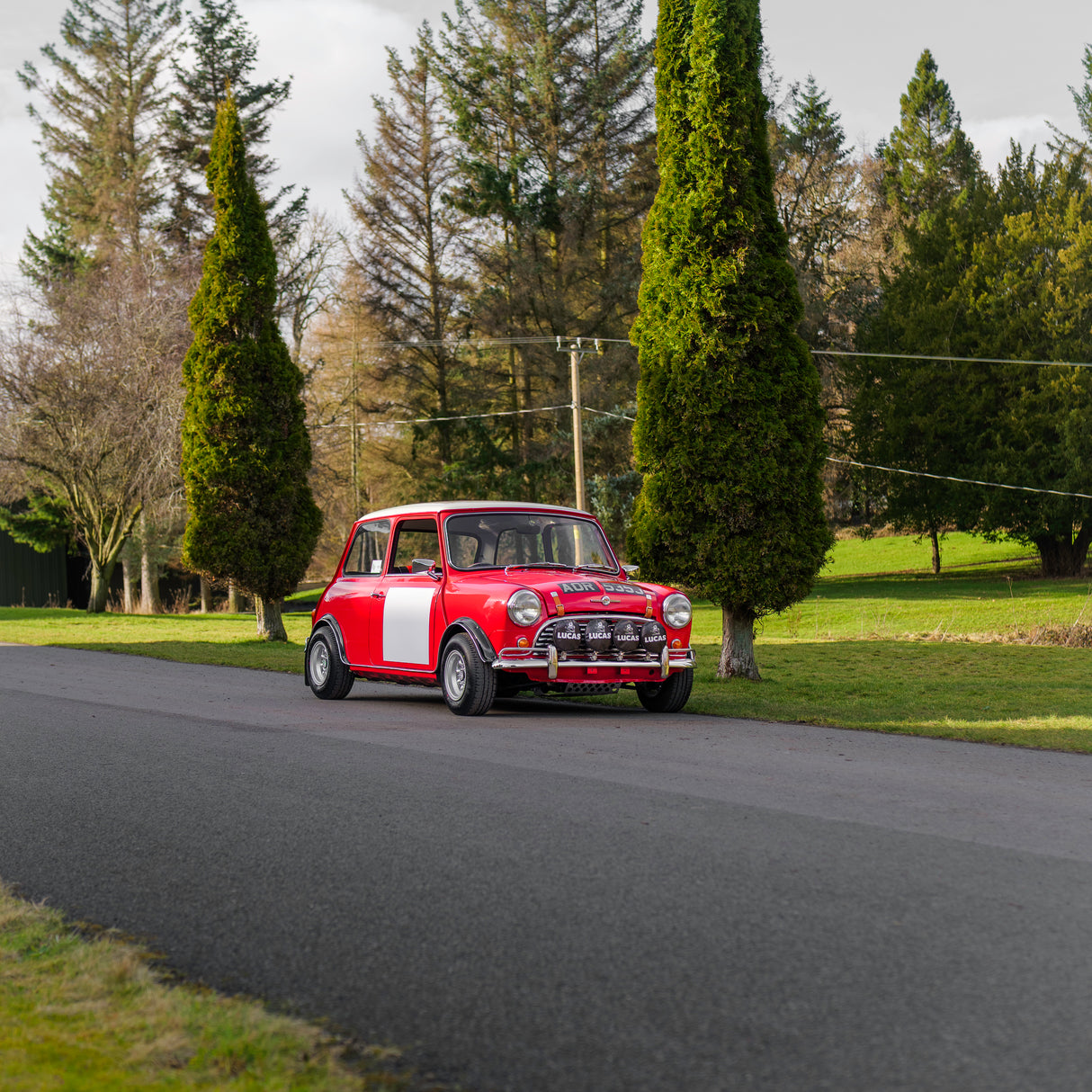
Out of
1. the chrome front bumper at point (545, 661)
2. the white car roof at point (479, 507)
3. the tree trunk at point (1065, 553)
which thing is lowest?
the chrome front bumper at point (545, 661)

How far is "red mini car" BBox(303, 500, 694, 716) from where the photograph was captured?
1085 centimetres

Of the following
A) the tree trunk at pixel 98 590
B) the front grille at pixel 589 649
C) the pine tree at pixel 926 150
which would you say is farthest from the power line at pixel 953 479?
the front grille at pixel 589 649

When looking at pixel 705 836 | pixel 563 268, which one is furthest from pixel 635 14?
pixel 705 836

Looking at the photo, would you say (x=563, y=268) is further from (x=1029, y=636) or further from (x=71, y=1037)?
(x=71, y=1037)

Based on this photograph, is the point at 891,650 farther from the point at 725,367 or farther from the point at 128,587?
the point at 128,587

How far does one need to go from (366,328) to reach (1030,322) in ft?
74.2

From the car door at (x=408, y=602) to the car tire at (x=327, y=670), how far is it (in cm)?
65

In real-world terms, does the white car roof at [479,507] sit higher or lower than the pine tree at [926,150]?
lower

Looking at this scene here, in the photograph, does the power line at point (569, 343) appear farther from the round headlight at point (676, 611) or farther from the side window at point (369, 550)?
the round headlight at point (676, 611)

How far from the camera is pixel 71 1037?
3361mm

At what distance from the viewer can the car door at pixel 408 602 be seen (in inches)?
465

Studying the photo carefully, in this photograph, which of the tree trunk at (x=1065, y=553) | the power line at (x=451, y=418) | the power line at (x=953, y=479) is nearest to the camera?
the power line at (x=953, y=479)

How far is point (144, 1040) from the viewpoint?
334 centimetres

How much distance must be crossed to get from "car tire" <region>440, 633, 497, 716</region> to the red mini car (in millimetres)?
12
